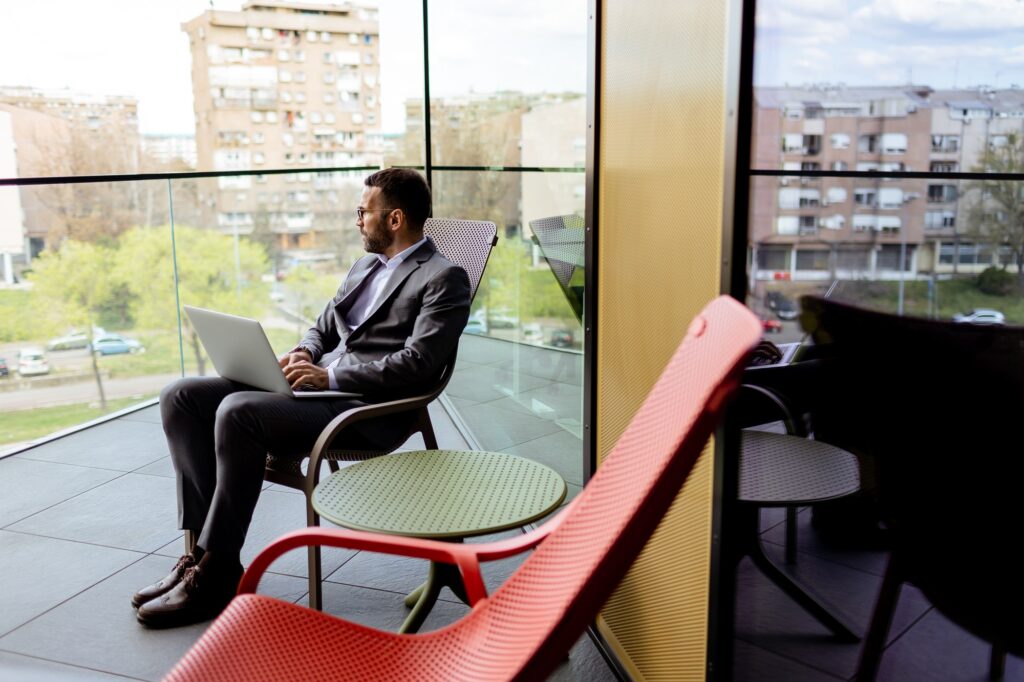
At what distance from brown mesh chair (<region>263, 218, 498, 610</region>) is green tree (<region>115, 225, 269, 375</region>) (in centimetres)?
221

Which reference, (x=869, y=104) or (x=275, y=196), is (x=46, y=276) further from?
(x=869, y=104)

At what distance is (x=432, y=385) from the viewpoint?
2.62 metres

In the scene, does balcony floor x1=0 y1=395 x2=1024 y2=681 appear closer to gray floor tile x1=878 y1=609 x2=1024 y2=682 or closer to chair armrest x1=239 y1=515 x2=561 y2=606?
gray floor tile x1=878 y1=609 x2=1024 y2=682

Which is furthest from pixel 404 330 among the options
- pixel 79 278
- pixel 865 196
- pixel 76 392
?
pixel 79 278

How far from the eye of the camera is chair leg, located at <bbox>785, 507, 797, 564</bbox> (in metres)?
1.51

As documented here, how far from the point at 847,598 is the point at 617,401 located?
910 millimetres

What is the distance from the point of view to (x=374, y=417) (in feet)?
8.35

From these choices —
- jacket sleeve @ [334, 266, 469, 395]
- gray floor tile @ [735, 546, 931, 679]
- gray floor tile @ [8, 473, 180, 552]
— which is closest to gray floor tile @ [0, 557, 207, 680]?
gray floor tile @ [8, 473, 180, 552]

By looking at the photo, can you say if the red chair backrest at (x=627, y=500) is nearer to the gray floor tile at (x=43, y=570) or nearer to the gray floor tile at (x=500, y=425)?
the gray floor tile at (x=43, y=570)

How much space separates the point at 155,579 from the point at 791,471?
2.11m

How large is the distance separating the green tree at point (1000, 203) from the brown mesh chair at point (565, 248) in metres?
1.82

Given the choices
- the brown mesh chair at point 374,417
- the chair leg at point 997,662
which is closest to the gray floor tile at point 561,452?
the brown mesh chair at point 374,417

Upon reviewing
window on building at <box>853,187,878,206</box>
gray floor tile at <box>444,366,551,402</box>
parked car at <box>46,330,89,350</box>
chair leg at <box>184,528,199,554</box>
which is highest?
window on building at <box>853,187,878,206</box>

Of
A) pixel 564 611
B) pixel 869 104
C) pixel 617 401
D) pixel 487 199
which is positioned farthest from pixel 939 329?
pixel 487 199
